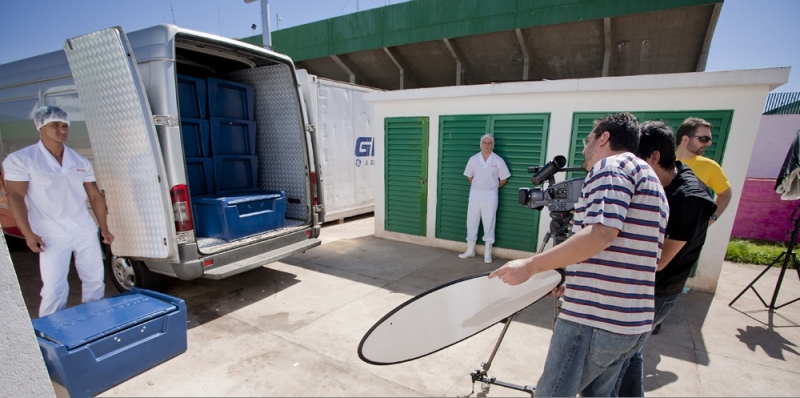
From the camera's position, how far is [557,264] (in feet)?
4.36

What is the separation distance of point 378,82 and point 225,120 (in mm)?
14575

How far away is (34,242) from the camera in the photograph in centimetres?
267

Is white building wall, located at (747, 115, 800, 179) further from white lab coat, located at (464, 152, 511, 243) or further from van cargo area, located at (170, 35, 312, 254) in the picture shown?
van cargo area, located at (170, 35, 312, 254)

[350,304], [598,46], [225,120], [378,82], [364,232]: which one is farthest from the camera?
[378,82]

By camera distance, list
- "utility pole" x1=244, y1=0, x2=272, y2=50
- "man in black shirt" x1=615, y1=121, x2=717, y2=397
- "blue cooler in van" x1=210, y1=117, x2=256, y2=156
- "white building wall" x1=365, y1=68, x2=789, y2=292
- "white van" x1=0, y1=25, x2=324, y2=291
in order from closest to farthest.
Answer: "man in black shirt" x1=615, y1=121, x2=717, y2=397 < "white van" x1=0, y1=25, x2=324, y2=291 < "white building wall" x1=365, y1=68, x2=789, y2=292 < "blue cooler in van" x1=210, y1=117, x2=256, y2=156 < "utility pole" x1=244, y1=0, x2=272, y2=50

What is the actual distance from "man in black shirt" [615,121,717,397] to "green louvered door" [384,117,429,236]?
3.87 meters

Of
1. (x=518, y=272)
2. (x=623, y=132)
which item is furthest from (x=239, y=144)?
(x=623, y=132)

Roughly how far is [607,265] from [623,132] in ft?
1.93

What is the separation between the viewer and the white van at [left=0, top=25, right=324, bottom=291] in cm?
289

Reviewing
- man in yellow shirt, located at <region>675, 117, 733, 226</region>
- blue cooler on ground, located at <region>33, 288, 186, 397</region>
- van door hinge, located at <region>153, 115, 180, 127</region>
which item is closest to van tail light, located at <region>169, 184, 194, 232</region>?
van door hinge, located at <region>153, 115, 180, 127</region>

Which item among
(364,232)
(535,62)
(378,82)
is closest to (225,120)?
(364,232)

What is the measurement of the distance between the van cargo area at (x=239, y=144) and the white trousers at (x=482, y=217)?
2.29 m

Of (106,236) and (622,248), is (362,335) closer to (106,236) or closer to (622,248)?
(622,248)

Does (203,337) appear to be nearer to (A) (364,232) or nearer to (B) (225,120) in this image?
(B) (225,120)
